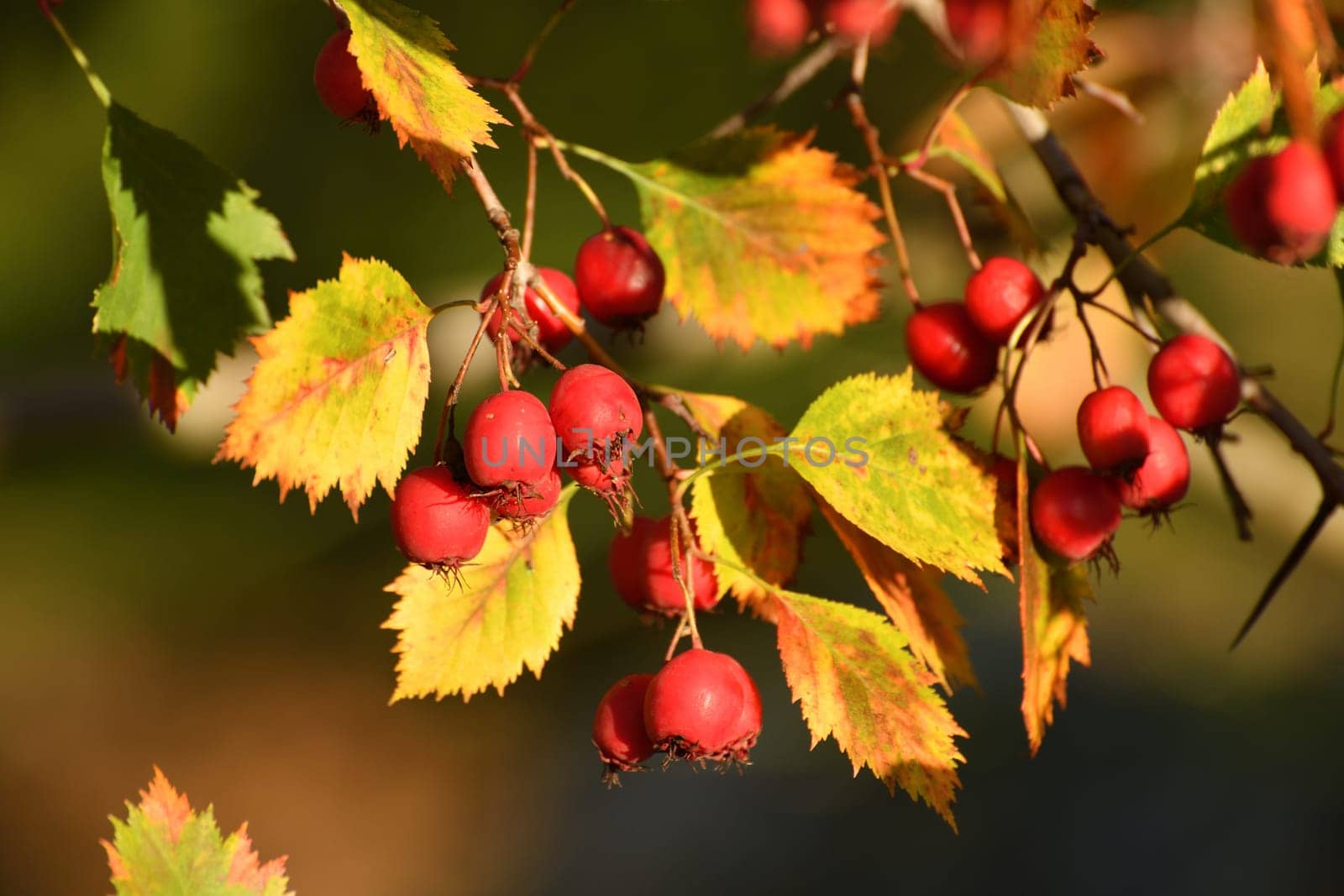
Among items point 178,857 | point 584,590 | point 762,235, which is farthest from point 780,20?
point 584,590

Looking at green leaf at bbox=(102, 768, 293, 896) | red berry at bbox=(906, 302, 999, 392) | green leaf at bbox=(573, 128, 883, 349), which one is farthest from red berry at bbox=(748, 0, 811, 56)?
green leaf at bbox=(102, 768, 293, 896)

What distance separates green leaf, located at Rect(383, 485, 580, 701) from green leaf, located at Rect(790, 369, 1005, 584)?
0.50 feet

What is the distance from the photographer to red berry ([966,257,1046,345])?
0.68 m

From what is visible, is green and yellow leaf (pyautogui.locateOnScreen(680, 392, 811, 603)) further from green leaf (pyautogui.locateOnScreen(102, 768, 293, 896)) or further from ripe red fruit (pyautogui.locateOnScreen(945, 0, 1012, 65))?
ripe red fruit (pyautogui.locateOnScreen(945, 0, 1012, 65))

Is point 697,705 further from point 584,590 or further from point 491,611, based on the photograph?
point 584,590

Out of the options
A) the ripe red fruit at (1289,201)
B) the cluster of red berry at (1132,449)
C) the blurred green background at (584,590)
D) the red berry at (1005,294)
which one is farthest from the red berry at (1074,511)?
the blurred green background at (584,590)

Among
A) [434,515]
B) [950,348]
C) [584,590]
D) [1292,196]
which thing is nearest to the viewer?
[1292,196]

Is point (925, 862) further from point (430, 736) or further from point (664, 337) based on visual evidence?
point (430, 736)

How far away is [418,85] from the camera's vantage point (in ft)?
1.59

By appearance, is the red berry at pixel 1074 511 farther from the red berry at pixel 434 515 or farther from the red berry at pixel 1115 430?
the red berry at pixel 434 515

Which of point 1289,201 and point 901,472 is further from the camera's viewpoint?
point 901,472

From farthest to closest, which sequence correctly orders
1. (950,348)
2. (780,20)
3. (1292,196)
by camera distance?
(780,20) < (950,348) < (1292,196)

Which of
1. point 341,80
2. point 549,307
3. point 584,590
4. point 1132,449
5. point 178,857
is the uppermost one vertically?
point 341,80

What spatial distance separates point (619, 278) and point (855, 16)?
354 mm
